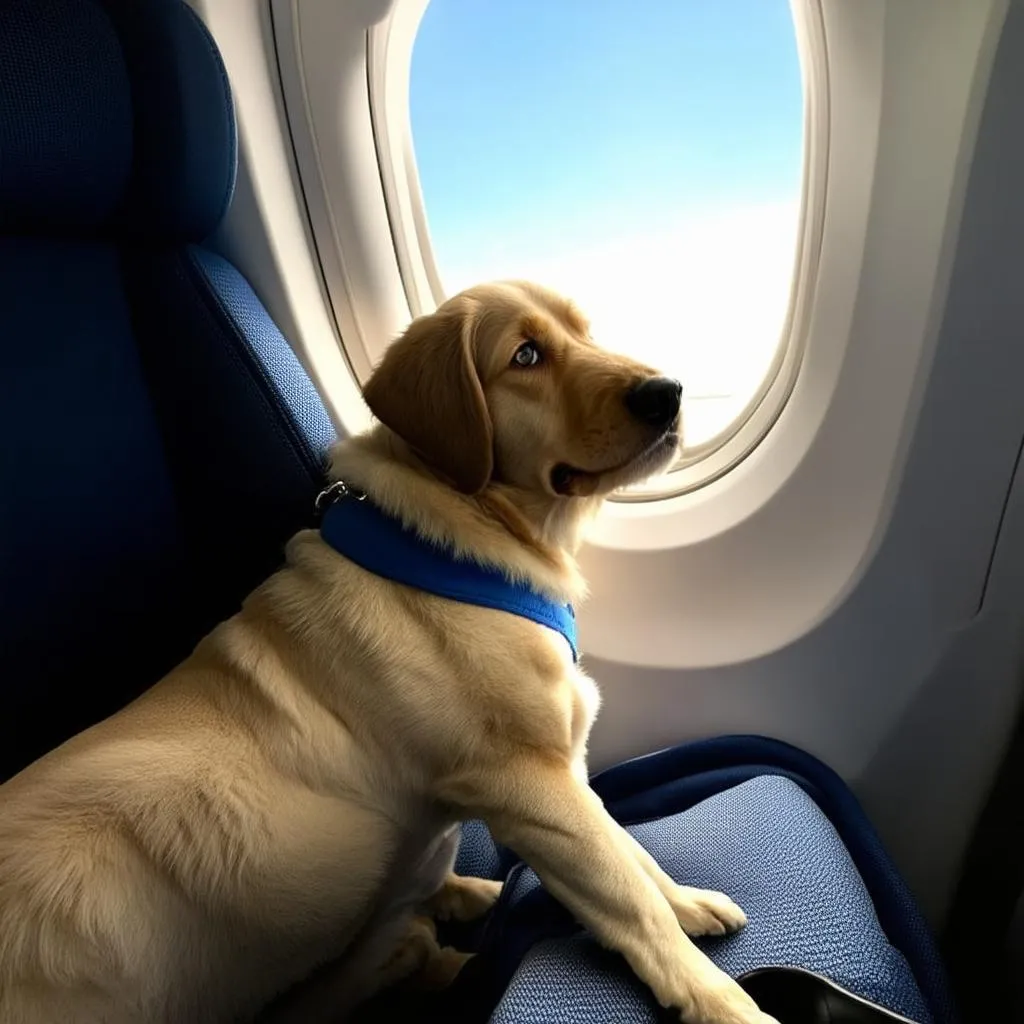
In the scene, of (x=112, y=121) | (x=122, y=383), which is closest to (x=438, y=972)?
(x=122, y=383)

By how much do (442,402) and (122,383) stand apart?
623mm

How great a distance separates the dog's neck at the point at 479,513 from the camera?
1.31 m

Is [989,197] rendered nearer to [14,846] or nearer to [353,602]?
[353,602]

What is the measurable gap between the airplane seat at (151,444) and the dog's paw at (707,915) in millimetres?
27

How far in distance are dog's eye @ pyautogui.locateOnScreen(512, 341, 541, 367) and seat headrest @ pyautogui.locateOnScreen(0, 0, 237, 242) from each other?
61cm

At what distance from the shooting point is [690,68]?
1.72 meters

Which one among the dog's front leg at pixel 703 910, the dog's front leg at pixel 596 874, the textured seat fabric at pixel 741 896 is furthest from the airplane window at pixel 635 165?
the dog's front leg at pixel 703 910

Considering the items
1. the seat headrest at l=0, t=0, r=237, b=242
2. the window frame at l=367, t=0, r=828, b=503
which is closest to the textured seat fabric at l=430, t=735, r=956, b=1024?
the window frame at l=367, t=0, r=828, b=503

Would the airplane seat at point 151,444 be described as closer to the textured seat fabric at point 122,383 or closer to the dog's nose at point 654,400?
the textured seat fabric at point 122,383

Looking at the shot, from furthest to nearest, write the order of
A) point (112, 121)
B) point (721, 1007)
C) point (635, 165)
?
point (635, 165)
point (112, 121)
point (721, 1007)

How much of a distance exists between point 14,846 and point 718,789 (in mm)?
1213

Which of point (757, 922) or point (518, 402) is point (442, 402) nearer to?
point (518, 402)

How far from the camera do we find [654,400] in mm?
1281

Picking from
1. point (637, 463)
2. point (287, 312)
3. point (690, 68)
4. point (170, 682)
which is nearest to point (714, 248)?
point (690, 68)
